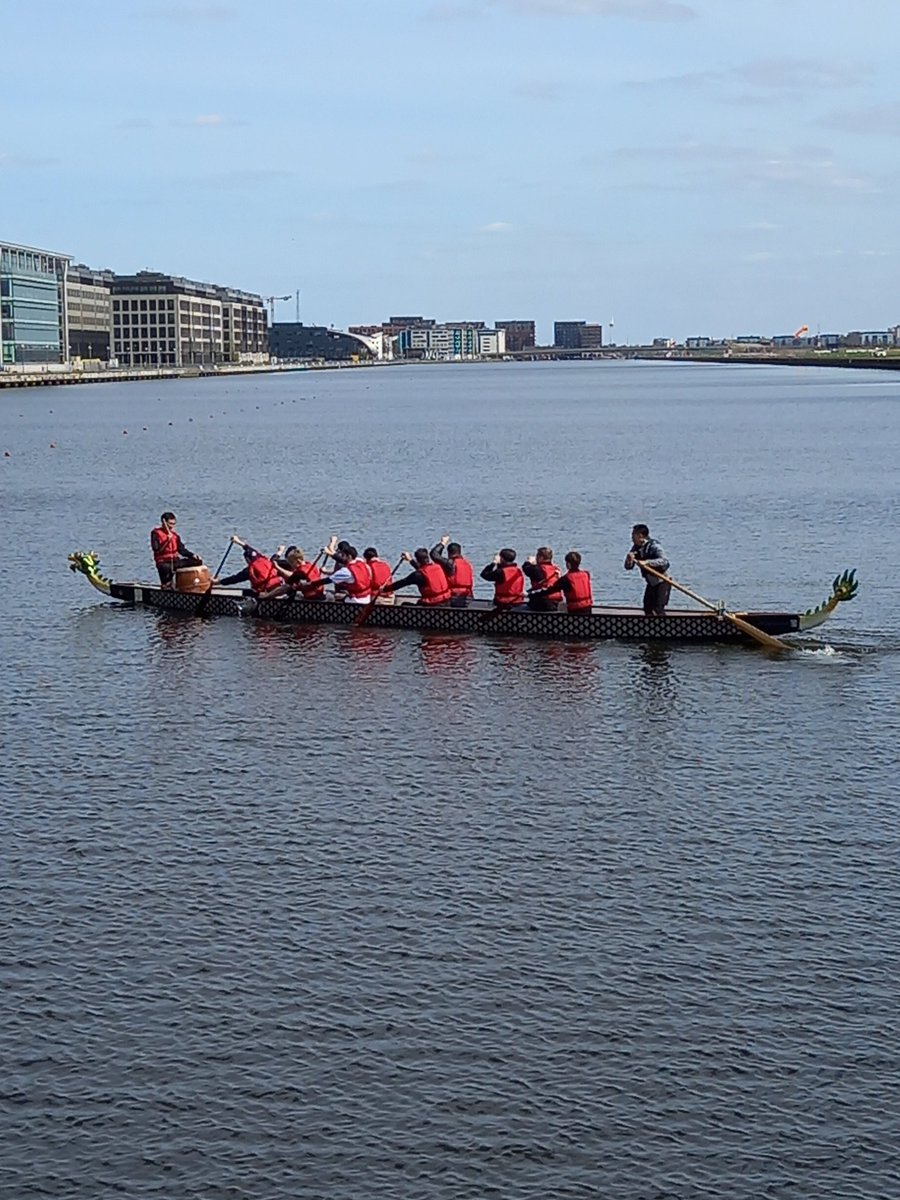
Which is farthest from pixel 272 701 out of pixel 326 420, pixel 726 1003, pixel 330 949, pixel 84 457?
pixel 326 420

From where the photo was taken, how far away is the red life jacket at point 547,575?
4056cm

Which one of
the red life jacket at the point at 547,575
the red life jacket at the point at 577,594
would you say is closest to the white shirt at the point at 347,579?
the red life jacket at the point at 547,575

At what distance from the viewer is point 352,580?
42.5 metres

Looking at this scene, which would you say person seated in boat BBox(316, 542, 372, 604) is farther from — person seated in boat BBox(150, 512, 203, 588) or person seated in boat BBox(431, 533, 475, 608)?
person seated in boat BBox(150, 512, 203, 588)

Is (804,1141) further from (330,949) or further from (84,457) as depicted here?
(84,457)

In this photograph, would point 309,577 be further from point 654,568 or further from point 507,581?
point 654,568

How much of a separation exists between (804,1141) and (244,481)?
7362 centimetres

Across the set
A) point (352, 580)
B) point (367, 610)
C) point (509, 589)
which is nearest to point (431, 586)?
point (367, 610)

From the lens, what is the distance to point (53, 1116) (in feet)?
57.5

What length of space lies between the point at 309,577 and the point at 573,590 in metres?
7.12

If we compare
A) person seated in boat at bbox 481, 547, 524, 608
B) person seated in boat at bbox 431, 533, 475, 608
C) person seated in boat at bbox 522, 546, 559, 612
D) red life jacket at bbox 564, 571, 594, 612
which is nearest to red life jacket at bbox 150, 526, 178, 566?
person seated in boat at bbox 431, 533, 475, 608

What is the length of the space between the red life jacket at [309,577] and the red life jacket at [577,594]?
251 inches

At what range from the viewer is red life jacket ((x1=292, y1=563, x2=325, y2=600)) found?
43.1m

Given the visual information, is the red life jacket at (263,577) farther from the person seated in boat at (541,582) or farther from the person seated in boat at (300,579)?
the person seated in boat at (541,582)
